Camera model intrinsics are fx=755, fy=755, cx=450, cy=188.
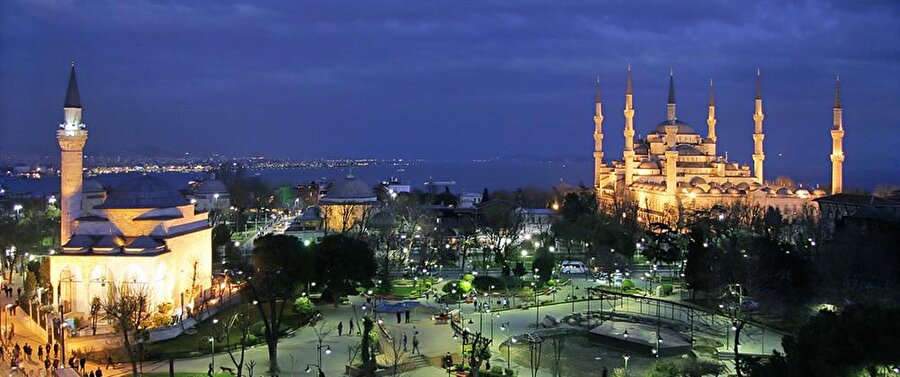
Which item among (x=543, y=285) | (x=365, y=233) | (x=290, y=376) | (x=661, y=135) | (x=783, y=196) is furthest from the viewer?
(x=661, y=135)

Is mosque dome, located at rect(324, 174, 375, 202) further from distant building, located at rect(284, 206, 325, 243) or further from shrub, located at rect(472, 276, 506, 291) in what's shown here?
shrub, located at rect(472, 276, 506, 291)

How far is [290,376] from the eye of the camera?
18156 mm

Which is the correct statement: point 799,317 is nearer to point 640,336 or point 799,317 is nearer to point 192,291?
point 640,336

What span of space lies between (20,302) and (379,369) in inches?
587

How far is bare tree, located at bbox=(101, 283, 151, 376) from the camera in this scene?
18.6m

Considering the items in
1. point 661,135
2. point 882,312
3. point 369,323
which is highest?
point 661,135

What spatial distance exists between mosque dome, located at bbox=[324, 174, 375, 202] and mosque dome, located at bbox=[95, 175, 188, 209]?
67.4 ft

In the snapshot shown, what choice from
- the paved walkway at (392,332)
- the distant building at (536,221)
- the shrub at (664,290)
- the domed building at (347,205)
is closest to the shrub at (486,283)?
the paved walkway at (392,332)

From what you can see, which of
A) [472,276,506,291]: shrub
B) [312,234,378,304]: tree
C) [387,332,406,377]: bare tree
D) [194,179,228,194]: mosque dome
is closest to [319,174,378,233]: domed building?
[194,179,228,194]: mosque dome

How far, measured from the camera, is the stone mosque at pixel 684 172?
49375mm

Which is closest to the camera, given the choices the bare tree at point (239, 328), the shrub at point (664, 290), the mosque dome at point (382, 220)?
the bare tree at point (239, 328)

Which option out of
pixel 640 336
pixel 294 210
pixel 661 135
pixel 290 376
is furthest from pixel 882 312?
pixel 294 210

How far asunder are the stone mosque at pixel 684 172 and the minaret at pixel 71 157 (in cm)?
3268

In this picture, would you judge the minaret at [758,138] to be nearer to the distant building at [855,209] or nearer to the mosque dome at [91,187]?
the distant building at [855,209]
